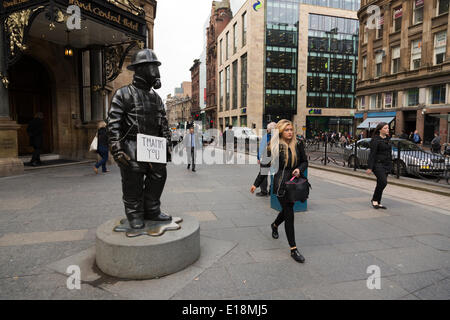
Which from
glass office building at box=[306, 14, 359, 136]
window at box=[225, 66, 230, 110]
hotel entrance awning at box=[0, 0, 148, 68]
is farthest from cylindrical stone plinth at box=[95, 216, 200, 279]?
window at box=[225, 66, 230, 110]

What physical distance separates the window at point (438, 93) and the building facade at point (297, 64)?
24.4 metres

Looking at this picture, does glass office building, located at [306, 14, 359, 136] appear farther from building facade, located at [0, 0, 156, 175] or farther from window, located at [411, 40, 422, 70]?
building facade, located at [0, 0, 156, 175]

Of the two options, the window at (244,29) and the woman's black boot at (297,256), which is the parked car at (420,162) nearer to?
the woman's black boot at (297,256)

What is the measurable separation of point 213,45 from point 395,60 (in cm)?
4921

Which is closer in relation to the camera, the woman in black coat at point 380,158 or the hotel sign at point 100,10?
the woman in black coat at point 380,158

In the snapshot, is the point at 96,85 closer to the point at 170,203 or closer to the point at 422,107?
the point at 170,203

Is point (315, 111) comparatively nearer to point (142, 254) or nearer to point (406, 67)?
point (406, 67)

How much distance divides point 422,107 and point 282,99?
2631 cm

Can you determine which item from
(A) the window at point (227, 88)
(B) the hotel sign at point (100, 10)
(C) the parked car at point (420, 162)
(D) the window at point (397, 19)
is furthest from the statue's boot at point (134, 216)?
(A) the window at point (227, 88)

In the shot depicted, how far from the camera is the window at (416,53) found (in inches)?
1078

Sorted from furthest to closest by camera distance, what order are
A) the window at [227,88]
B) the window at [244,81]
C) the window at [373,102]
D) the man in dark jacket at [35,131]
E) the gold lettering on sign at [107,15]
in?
the window at [227,88] → the window at [244,81] → the window at [373,102] → the man in dark jacket at [35,131] → the gold lettering on sign at [107,15]

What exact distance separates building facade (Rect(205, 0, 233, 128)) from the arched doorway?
5302 cm

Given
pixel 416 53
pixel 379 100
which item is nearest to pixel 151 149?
pixel 416 53
